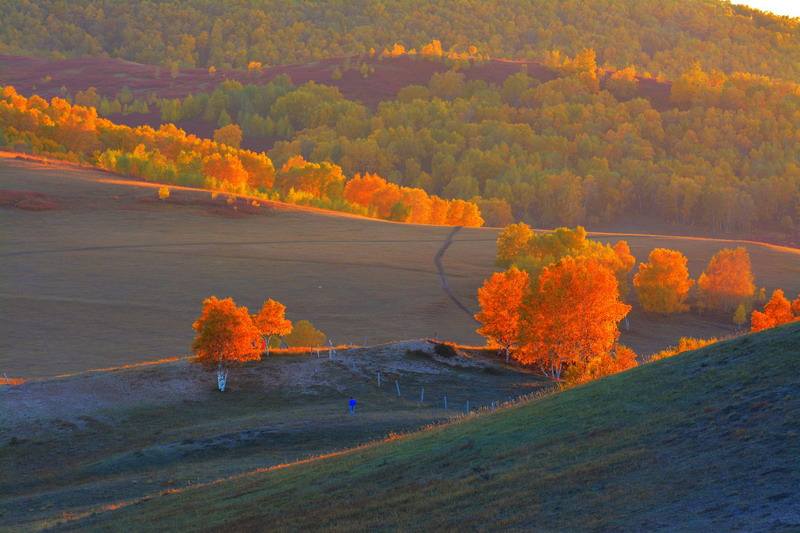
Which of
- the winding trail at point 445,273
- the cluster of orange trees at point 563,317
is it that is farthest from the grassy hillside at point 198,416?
the winding trail at point 445,273

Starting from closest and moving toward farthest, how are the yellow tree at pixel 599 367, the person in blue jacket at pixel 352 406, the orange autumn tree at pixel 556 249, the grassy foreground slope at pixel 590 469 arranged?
the grassy foreground slope at pixel 590 469 < the person in blue jacket at pixel 352 406 < the yellow tree at pixel 599 367 < the orange autumn tree at pixel 556 249

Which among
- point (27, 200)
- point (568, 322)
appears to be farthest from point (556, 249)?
point (27, 200)

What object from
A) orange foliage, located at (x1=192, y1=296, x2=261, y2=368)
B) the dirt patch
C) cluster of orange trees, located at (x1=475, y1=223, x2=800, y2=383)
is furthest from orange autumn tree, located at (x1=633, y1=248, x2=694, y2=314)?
the dirt patch

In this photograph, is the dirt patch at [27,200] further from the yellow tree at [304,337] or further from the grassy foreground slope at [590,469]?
the grassy foreground slope at [590,469]

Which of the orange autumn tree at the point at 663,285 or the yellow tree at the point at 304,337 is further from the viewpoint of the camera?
the orange autumn tree at the point at 663,285

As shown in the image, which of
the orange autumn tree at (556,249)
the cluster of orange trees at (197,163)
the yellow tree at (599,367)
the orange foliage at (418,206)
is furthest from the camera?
the orange foliage at (418,206)

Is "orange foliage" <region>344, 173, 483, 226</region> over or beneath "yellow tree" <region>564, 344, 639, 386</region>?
beneath

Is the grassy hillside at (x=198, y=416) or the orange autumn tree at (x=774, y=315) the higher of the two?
the orange autumn tree at (x=774, y=315)

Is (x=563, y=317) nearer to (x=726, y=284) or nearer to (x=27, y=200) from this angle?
(x=726, y=284)

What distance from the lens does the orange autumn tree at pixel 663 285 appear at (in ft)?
366

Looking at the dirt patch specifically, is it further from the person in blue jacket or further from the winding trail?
the person in blue jacket

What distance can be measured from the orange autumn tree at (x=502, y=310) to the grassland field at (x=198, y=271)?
13.0 metres

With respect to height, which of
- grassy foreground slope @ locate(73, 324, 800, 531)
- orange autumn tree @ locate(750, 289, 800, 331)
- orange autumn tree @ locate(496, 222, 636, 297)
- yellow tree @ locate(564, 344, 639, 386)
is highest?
grassy foreground slope @ locate(73, 324, 800, 531)

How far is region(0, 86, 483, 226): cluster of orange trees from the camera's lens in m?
170
